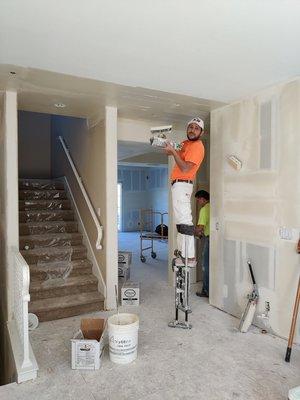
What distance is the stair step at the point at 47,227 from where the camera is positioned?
14.4ft

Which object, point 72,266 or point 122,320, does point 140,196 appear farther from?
point 122,320

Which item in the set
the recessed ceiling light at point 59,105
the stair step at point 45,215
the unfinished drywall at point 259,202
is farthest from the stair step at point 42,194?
the unfinished drywall at point 259,202

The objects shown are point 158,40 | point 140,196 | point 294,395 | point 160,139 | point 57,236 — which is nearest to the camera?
point 294,395

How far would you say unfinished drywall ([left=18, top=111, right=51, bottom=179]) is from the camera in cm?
642

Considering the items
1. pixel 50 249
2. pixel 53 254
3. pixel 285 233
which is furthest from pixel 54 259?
pixel 285 233

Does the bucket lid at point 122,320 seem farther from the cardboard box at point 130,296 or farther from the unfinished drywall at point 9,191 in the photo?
the unfinished drywall at point 9,191

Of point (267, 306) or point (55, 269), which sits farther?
point (55, 269)

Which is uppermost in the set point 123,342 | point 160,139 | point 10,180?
point 160,139

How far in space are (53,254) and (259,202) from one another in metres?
2.75

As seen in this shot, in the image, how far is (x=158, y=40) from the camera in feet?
6.92

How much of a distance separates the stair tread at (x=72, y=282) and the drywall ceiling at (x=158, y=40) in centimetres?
250

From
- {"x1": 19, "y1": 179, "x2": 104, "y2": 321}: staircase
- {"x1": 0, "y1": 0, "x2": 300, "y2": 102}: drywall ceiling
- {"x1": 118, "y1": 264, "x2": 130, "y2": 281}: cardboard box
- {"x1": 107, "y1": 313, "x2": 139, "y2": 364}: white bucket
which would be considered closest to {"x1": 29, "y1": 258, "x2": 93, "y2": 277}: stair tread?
{"x1": 19, "y1": 179, "x2": 104, "y2": 321}: staircase

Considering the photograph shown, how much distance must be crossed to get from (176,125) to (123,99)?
1.37 m

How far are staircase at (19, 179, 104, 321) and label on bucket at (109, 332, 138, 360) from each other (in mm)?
1227
